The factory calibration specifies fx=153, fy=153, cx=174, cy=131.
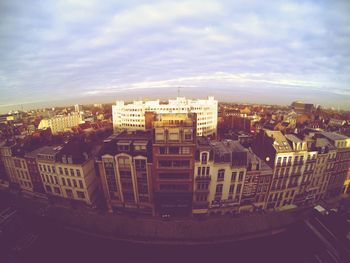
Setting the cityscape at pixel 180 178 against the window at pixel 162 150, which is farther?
the cityscape at pixel 180 178

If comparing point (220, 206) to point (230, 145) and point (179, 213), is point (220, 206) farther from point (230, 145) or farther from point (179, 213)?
point (230, 145)

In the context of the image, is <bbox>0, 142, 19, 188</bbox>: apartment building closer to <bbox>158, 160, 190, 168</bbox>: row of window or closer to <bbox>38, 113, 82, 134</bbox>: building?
<bbox>158, 160, 190, 168</bbox>: row of window

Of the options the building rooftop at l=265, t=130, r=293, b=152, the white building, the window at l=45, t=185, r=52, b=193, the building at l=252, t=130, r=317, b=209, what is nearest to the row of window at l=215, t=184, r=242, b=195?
the building at l=252, t=130, r=317, b=209

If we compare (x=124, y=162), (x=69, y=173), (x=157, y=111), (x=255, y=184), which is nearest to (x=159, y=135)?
(x=124, y=162)

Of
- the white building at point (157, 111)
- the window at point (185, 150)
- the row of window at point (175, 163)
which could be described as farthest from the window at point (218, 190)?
the white building at point (157, 111)

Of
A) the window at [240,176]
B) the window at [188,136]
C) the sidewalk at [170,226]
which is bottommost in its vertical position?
the sidewalk at [170,226]

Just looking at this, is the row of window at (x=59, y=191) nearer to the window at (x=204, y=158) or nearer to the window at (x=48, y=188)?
the window at (x=48, y=188)
